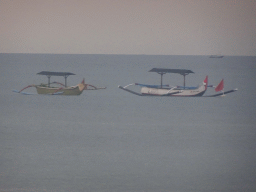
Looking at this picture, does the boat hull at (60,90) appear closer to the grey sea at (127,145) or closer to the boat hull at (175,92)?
the grey sea at (127,145)

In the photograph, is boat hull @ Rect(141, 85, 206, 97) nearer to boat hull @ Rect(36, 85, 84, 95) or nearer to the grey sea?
the grey sea

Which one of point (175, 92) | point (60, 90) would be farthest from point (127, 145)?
point (60, 90)

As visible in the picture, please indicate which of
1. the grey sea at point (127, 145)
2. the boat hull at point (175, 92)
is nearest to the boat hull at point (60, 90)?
the grey sea at point (127, 145)

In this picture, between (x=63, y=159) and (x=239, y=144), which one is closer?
(x=63, y=159)

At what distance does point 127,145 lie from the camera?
5.92 meters

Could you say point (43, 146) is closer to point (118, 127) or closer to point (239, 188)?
point (118, 127)

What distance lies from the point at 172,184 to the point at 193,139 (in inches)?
69.5

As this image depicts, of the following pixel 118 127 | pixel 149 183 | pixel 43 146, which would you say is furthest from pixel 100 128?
pixel 149 183

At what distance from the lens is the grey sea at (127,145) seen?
4.64 meters

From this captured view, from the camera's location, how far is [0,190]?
4441mm

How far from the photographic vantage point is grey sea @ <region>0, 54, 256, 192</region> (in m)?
4.64

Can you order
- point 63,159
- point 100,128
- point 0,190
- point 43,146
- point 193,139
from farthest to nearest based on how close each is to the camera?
point 100,128 < point 193,139 < point 43,146 < point 63,159 < point 0,190

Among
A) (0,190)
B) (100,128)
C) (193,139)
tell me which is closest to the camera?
(0,190)

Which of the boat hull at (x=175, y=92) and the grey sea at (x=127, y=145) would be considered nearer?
the grey sea at (x=127, y=145)
